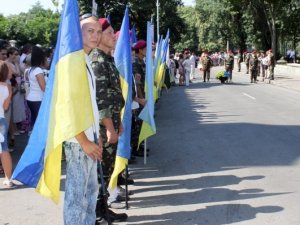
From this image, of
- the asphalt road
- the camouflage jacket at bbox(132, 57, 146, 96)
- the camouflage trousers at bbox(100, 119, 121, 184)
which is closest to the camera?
the camouflage trousers at bbox(100, 119, 121, 184)

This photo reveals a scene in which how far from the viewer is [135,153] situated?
27.8 feet

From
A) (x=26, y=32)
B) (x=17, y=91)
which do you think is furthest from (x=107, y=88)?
(x=26, y=32)

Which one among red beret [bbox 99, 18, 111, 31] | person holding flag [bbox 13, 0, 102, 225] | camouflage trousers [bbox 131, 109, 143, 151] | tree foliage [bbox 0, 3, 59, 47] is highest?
tree foliage [bbox 0, 3, 59, 47]

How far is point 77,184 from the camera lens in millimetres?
3838

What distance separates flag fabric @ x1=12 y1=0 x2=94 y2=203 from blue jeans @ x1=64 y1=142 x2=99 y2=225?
3.7 inches

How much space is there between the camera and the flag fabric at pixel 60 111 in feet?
11.7

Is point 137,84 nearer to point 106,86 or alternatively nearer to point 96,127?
point 106,86

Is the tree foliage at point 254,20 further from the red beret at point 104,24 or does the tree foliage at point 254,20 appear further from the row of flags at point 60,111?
the row of flags at point 60,111

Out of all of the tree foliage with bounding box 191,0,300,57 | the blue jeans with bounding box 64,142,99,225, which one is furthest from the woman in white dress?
the tree foliage with bounding box 191,0,300,57

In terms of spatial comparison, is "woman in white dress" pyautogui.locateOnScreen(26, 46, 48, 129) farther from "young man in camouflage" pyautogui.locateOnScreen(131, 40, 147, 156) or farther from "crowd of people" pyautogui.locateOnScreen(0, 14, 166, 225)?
"young man in camouflage" pyautogui.locateOnScreen(131, 40, 147, 156)

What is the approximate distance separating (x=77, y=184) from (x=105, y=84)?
3.91ft

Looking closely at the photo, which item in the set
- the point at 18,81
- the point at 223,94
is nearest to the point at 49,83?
the point at 18,81

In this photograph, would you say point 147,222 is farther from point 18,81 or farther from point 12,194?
point 18,81

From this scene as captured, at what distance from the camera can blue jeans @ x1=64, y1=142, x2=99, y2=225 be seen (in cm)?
382
